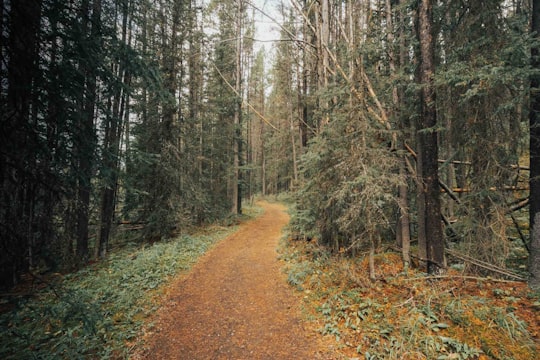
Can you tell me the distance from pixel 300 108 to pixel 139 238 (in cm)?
1178

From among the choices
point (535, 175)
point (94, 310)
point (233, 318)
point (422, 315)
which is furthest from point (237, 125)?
point (422, 315)

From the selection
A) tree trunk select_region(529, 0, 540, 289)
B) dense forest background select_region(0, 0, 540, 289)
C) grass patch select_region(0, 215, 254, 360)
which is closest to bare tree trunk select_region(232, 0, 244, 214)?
grass patch select_region(0, 215, 254, 360)

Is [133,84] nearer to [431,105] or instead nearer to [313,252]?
[313,252]

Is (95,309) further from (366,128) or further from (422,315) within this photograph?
(366,128)

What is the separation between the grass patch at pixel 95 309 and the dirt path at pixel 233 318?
0.56 metres

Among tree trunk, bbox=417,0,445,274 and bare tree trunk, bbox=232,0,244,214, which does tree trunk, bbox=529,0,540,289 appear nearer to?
tree trunk, bbox=417,0,445,274

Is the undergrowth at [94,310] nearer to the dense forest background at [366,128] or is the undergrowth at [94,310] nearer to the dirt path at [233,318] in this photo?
the dirt path at [233,318]

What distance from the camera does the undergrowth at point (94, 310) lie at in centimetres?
354

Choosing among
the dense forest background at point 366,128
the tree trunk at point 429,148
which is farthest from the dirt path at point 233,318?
the tree trunk at point 429,148

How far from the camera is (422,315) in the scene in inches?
150

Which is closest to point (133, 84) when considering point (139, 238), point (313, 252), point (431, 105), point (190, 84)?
point (190, 84)

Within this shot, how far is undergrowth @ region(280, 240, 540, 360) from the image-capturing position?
3273mm

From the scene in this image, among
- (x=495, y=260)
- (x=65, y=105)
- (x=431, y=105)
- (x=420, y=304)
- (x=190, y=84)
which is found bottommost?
(x=420, y=304)

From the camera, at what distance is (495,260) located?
4867 mm
